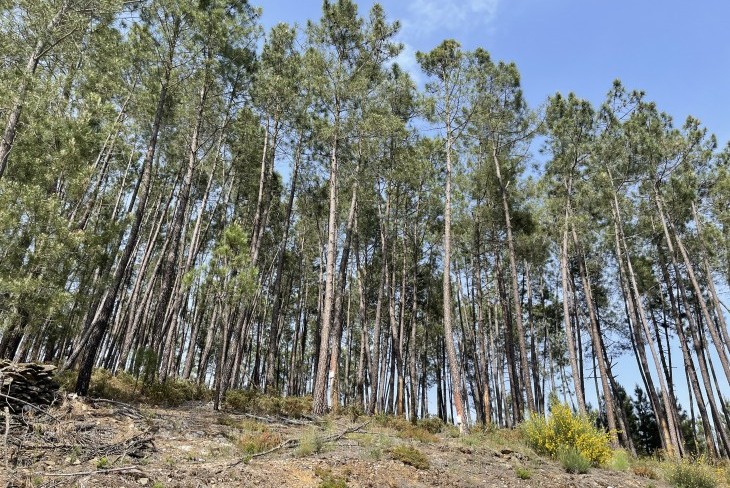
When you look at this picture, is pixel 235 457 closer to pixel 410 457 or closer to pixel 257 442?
pixel 257 442

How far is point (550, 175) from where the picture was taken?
2173 centimetres

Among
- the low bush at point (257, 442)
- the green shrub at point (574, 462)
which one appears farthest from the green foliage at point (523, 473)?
the low bush at point (257, 442)

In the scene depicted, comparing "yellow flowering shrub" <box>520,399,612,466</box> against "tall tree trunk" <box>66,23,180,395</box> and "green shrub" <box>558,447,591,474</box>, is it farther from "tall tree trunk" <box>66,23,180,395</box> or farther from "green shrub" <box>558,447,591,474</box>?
"tall tree trunk" <box>66,23,180,395</box>

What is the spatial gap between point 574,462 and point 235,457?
7.17 metres

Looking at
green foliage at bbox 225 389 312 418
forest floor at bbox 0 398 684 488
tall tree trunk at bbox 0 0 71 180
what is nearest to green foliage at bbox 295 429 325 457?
forest floor at bbox 0 398 684 488

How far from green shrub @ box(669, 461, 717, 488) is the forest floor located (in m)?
0.39

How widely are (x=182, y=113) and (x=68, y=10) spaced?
216 inches

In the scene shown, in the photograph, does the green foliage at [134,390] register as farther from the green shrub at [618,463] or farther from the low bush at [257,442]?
the green shrub at [618,463]

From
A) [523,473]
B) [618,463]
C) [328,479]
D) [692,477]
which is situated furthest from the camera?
[618,463]

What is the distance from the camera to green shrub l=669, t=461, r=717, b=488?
9414 millimetres

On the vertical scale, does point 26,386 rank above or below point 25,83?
below

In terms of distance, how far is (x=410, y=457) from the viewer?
345 inches

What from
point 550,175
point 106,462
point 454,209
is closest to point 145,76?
point 106,462

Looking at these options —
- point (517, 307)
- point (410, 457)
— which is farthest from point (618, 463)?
point (517, 307)
